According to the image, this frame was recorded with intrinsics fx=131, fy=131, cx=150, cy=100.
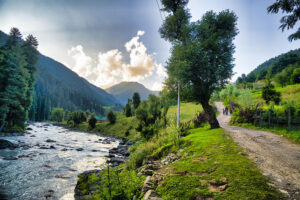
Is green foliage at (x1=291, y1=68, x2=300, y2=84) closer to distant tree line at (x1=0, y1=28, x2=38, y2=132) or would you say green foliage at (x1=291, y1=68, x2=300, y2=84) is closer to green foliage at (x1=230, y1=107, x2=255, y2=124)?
green foliage at (x1=230, y1=107, x2=255, y2=124)

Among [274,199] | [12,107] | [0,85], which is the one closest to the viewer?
[274,199]

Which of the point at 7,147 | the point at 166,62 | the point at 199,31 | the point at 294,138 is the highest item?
the point at 199,31

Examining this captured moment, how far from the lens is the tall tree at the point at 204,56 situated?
46.0 ft

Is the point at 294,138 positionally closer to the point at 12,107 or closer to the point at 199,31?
the point at 199,31

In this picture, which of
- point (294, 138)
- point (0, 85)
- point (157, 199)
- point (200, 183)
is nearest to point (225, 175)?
point (200, 183)

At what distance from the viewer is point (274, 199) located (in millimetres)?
2990

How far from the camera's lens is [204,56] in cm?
1341

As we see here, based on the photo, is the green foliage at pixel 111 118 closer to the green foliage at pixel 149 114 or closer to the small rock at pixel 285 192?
the green foliage at pixel 149 114

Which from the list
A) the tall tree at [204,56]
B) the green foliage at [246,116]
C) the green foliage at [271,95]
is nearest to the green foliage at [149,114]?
the tall tree at [204,56]

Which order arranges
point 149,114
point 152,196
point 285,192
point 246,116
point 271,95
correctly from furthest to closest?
point 271,95
point 149,114
point 246,116
point 152,196
point 285,192

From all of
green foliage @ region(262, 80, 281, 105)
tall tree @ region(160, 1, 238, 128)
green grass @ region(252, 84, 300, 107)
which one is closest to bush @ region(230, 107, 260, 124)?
tall tree @ region(160, 1, 238, 128)

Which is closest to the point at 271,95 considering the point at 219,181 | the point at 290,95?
the point at 290,95

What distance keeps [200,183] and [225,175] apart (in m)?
0.95

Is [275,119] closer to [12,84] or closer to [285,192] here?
[285,192]
